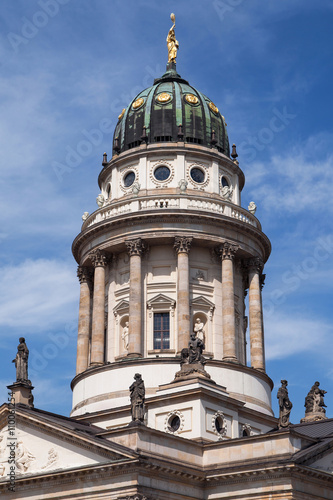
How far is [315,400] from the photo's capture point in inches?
2135

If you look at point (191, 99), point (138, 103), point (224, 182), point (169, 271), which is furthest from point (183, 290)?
point (138, 103)

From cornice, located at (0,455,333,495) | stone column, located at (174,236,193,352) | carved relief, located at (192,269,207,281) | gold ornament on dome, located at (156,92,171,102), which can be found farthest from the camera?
gold ornament on dome, located at (156,92,171,102)

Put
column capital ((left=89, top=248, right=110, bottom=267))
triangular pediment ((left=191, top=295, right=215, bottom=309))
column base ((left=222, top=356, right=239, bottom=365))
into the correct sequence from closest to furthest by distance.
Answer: column base ((left=222, top=356, right=239, bottom=365)) → triangular pediment ((left=191, top=295, right=215, bottom=309)) → column capital ((left=89, top=248, right=110, bottom=267))

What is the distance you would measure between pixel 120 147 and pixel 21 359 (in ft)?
63.8

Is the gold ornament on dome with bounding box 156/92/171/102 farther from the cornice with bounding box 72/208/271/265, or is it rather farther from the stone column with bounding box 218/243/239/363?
the stone column with bounding box 218/243/239/363

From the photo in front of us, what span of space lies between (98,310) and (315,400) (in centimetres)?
1458

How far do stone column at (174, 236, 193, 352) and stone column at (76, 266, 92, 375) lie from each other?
748 cm

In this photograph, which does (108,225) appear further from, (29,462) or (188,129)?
(29,462)

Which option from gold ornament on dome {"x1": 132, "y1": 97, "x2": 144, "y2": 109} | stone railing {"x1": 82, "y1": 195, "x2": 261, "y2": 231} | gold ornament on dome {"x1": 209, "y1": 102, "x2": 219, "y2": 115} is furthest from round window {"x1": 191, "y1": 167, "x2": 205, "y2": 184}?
gold ornament on dome {"x1": 132, "y1": 97, "x2": 144, "y2": 109}

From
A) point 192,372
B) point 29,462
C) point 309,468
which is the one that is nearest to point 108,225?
point 192,372

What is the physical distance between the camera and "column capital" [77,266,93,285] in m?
58.3

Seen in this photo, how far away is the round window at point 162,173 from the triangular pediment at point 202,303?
8640mm

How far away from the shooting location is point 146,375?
165 ft

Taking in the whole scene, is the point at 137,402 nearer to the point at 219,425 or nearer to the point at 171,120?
the point at 219,425
